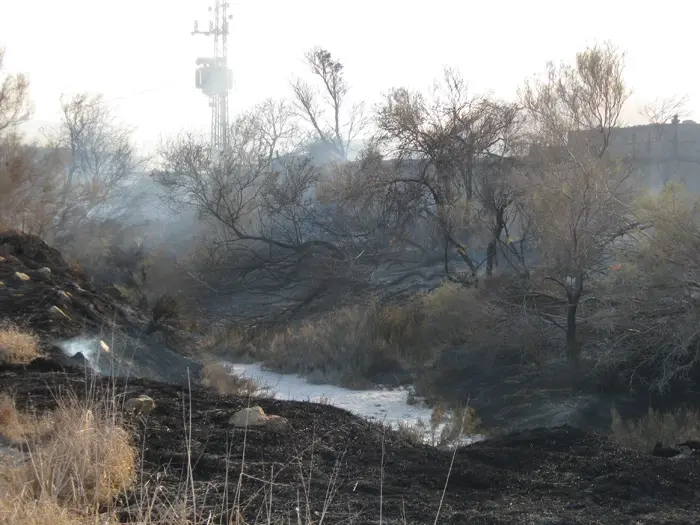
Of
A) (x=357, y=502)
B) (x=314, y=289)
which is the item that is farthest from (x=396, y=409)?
(x=314, y=289)

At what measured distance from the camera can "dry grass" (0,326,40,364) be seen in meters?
11.1

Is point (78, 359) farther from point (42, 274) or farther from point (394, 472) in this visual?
point (394, 472)

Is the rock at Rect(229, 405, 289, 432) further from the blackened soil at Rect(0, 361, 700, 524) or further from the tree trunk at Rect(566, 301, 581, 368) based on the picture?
the tree trunk at Rect(566, 301, 581, 368)

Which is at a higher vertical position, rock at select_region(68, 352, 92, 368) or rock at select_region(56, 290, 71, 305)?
rock at select_region(56, 290, 71, 305)

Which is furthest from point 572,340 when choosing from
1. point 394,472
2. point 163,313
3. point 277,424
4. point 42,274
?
point 42,274

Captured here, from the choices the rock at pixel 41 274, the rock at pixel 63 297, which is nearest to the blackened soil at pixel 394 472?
the rock at pixel 63 297

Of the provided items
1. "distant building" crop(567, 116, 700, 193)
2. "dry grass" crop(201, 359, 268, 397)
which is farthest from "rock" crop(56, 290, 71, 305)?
"distant building" crop(567, 116, 700, 193)

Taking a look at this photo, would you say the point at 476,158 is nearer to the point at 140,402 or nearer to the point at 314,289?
the point at 314,289

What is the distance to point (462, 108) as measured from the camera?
26.3 metres

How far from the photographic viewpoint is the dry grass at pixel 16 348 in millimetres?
11127

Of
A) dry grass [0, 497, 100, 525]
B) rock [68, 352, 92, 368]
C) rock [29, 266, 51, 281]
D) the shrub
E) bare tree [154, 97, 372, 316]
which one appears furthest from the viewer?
bare tree [154, 97, 372, 316]

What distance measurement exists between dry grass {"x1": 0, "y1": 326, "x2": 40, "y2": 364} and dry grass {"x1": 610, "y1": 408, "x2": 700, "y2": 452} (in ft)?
26.7

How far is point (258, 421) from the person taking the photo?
322 inches

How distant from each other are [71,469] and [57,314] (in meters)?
10.2
